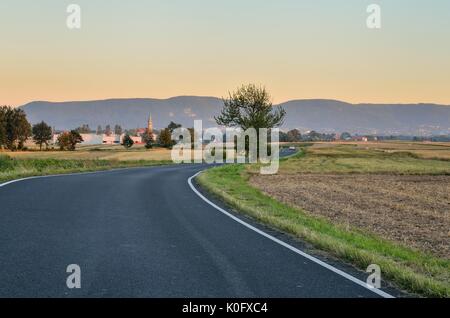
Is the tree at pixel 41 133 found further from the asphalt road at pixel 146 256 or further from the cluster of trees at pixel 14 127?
the asphalt road at pixel 146 256

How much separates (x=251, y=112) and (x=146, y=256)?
40.5 m

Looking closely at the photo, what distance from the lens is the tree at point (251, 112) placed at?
153 feet

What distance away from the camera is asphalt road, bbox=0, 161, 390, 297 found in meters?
6.16

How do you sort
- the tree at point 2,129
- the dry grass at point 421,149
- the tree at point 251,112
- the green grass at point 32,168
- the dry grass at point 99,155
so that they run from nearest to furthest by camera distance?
the green grass at point 32,168, the tree at point 251,112, the dry grass at point 99,155, the dry grass at point 421,149, the tree at point 2,129

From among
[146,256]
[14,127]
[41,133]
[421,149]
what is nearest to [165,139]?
[14,127]

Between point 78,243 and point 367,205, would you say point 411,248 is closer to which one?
point 78,243

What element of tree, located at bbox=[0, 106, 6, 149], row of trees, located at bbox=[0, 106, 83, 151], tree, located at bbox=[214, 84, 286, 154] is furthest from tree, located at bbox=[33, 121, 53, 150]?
tree, located at bbox=[214, 84, 286, 154]

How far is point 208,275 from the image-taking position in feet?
22.5

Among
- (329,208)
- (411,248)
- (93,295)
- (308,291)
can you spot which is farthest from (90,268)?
(329,208)

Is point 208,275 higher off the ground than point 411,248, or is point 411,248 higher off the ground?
point 208,275

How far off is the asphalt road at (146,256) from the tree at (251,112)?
33.0 m

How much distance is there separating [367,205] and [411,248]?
9107 millimetres

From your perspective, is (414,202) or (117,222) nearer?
(117,222)

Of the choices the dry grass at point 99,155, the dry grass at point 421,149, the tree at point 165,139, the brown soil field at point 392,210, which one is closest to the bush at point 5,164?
the brown soil field at point 392,210
